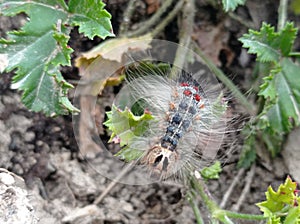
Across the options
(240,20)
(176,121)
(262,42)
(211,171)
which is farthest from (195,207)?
(240,20)

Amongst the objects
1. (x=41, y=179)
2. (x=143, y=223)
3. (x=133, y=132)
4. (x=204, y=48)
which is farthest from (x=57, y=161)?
(x=204, y=48)

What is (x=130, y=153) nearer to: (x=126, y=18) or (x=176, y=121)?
(x=176, y=121)

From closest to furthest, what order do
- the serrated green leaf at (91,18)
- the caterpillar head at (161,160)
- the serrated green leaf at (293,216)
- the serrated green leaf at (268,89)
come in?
the serrated green leaf at (293,216), the caterpillar head at (161,160), the serrated green leaf at (91,18), the serrated green leaf at (268,89)

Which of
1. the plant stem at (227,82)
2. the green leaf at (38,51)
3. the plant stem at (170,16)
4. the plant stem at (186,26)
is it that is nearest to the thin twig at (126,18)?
the plant stem at (170,16)

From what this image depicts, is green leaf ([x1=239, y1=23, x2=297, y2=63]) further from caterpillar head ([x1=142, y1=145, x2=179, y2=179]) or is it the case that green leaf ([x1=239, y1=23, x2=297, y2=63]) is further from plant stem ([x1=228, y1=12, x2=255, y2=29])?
caterpillar head ([x1=142, y1=145, x2=179, y2=179])

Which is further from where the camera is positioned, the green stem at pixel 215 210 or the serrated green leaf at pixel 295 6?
the serrated green leaf at pixel 295 6

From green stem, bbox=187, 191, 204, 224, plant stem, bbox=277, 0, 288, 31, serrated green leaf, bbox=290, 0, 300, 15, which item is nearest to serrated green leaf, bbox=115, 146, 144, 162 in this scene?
green stem, bbox=187, 191, 204, 224

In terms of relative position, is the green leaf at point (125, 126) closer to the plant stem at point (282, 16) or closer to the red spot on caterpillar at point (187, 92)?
the red spot on caterpillar at point (187, 92)
